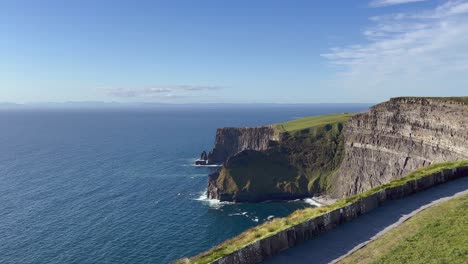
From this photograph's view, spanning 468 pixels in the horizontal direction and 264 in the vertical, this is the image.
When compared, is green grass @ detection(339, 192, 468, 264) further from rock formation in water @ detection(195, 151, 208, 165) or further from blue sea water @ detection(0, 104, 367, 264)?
rock formation in water @ detection(195, 151, 208, 165)

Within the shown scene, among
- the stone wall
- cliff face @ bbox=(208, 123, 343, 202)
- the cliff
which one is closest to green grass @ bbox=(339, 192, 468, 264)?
the stone wall

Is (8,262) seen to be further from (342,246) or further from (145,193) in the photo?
(342,246)

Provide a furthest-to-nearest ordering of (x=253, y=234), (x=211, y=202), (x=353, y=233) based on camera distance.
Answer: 1. (x=211, y=202)
2. (x=353, y=233)
3. (x=253, y=234)

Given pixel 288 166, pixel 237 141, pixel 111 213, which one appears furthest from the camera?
pixel 237 141

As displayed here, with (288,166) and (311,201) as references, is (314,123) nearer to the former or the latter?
(288,166)

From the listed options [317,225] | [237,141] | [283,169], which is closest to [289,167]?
[283,169]

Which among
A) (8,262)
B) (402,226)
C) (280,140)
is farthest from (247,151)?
(402,226)

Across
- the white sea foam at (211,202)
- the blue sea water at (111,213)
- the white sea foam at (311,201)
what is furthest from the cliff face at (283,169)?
the blue sea water at (111,213)
